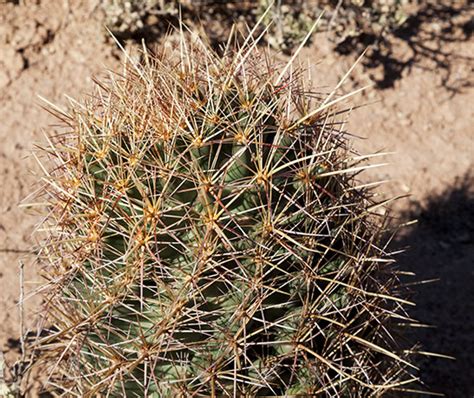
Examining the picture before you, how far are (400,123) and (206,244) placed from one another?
3.13 meters

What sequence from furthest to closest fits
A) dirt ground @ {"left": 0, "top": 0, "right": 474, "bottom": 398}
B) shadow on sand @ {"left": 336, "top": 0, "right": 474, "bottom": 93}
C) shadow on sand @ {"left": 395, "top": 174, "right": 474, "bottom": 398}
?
shadow on sand @ {"left": 336, "top": 0, "right": 474, "bottom": 93} → dirt ground @ {"left": 0, "top": 0, "right": 474, "bottom": 398} → shadow on sand @ {"left": 395, "top": 174, "right": 474, "bottom": 398}

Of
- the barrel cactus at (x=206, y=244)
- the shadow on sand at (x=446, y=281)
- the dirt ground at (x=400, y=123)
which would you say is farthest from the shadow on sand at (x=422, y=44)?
the barrel cactus at (x=206, y=244)

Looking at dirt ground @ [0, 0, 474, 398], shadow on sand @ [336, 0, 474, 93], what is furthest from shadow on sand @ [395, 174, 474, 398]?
shadow on sand @ [336, 0, 474, 93]

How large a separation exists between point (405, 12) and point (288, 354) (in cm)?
350

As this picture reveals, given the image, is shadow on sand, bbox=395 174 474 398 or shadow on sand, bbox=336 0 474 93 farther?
shadow on sand, bbox=336 0 474 93

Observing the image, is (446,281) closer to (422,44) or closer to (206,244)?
(422,44)

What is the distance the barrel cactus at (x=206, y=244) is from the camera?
1.96 m

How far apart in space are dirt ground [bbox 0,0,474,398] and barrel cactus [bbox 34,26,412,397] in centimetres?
158

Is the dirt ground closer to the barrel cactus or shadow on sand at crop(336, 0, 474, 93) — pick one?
shadow on sand at crop(336, 0, 474, 93)

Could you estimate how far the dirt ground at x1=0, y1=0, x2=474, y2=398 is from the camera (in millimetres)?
3885

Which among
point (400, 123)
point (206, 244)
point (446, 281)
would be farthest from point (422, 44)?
point (206, 244)

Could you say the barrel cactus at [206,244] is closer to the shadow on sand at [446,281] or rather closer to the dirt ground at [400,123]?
→ the shadow on sand at [446,281]

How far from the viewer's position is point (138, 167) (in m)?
1.96

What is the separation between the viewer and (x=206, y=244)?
6.32 ft
